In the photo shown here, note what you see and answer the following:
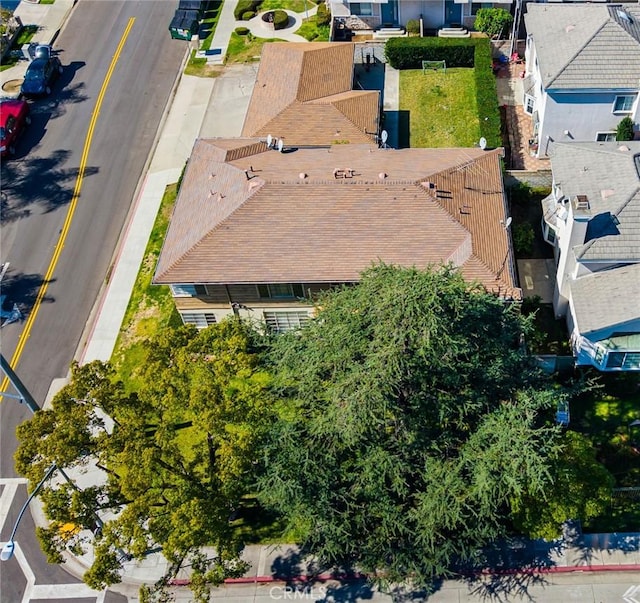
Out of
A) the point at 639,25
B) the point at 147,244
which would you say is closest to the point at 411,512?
the point at 147,244

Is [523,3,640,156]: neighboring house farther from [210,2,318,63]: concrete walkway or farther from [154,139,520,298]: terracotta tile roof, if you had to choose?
[210,2,318,63]: concrete walkway

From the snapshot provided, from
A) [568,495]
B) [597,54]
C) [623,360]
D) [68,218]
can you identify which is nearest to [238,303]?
[68,218]

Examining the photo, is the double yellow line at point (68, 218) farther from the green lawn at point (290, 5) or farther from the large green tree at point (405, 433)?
the large green tree at point (405, 433)

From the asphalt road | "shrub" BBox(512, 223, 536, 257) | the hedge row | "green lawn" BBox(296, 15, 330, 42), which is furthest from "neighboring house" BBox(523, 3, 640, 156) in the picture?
the asphalt road

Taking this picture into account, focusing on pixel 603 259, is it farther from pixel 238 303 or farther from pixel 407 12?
pixel 407 12

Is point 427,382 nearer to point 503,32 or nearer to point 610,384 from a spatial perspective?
point 610,384
